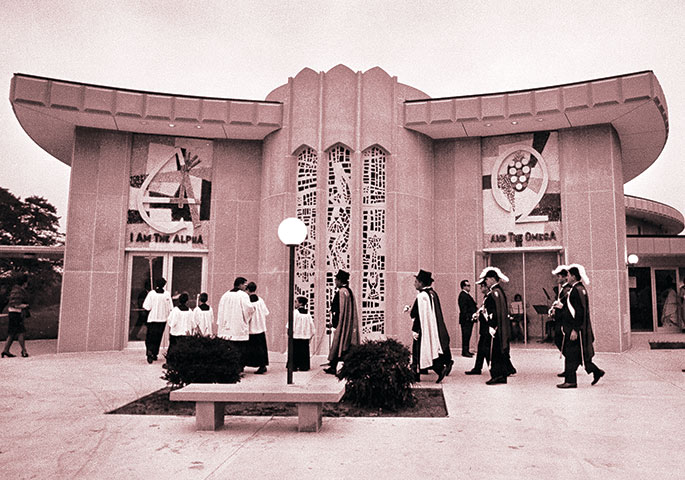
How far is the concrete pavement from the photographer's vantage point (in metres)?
4.55

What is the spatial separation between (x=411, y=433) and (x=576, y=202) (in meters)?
9.58

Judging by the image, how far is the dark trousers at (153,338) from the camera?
11547mm

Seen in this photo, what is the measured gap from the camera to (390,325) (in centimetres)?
1315

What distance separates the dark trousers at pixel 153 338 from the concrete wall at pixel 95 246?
9.12ft

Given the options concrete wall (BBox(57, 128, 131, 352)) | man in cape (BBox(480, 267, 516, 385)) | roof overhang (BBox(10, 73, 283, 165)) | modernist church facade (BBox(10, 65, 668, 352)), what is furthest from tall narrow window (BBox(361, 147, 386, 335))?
concrete wall (BBox(57, 128, 131, 352))

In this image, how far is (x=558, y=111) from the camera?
41.4ft

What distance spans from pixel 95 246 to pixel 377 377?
972cm

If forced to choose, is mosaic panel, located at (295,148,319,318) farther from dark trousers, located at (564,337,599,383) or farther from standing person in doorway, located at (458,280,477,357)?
dark trousers, located at (564,337,599,383)

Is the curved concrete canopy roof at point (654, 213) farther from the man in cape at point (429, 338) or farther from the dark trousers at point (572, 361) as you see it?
the man in cape at point (429, 338)

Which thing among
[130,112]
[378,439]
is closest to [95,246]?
[130,112]

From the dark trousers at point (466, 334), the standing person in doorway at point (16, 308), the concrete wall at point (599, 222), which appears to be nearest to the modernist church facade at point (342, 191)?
the concrete wall at point (599, 222)

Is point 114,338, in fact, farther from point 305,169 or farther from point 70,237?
point 305,169

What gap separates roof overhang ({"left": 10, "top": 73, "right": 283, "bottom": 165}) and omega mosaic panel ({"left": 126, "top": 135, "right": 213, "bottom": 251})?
0.50m

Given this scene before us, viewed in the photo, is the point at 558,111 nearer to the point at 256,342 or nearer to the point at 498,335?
the point at 498,335
